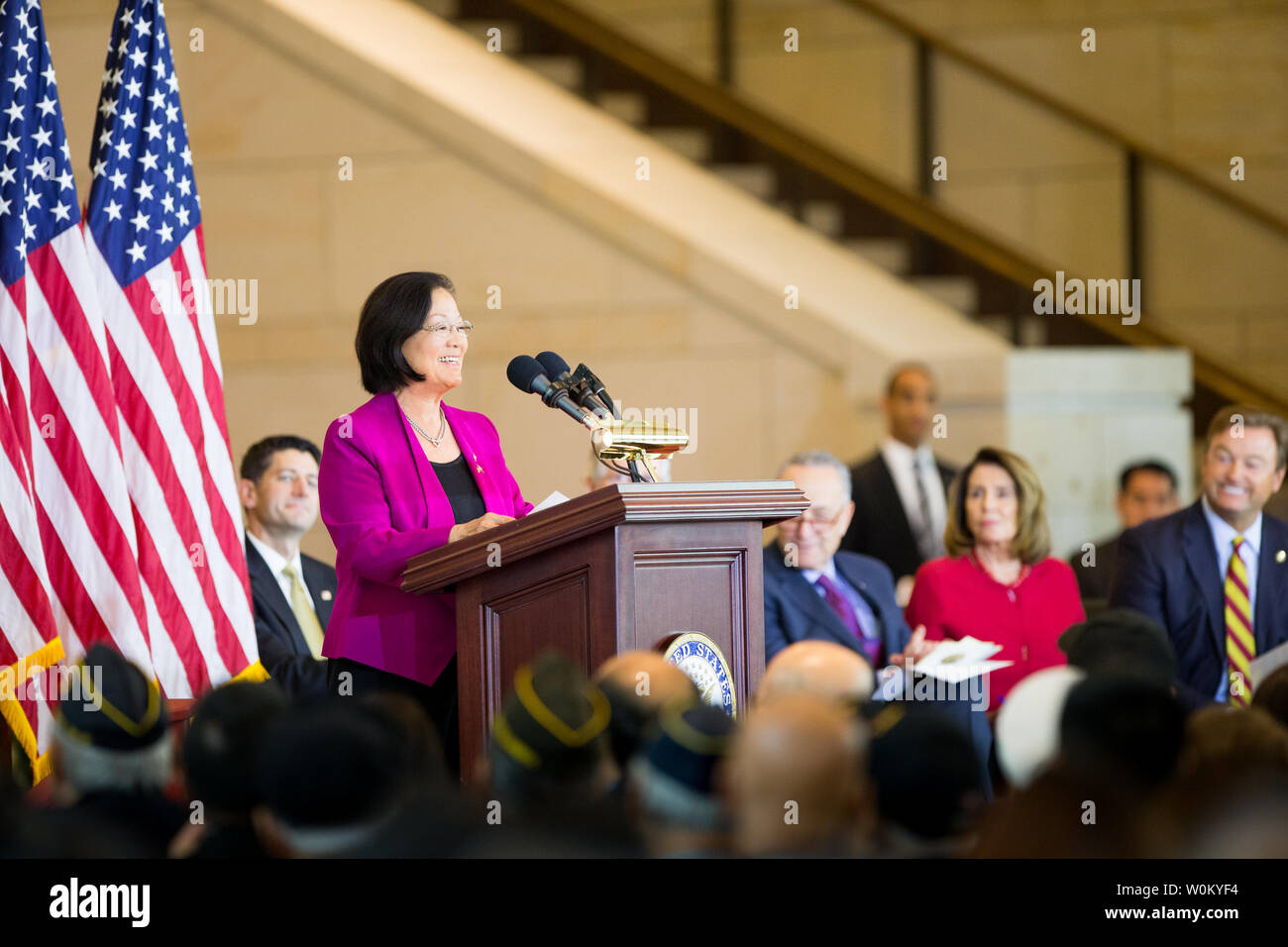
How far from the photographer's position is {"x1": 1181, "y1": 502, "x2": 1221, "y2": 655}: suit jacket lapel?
17.1 ft

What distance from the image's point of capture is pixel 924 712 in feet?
6.86

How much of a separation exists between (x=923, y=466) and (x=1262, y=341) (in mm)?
3031

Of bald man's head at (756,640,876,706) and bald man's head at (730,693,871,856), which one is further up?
bald man's head at (756,640,876,706)

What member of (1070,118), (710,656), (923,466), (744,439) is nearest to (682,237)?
(744,439)

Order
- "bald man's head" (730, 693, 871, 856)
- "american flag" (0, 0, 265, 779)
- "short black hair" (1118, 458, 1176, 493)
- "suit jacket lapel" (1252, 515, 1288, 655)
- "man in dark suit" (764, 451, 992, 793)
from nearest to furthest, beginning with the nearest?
"bald man's head" (730, 693, 871, 856) < "american flag" (0, 0, 265, 779) < "man in dark suit" (764, 451, 992, 793) < "suit jacket lapel" (1252, 515, 1288, 655) < "short black hair" (1118, 458, 1176, 493)

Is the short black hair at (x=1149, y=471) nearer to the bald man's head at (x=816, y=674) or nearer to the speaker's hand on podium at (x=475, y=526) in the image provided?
the bald man's head at (x=816, y=674)

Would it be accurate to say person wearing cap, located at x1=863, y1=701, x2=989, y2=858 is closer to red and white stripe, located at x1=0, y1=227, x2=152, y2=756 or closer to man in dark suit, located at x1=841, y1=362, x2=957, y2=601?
red and white stripe, located at x1=0, y1=227, x2=152, y2=756

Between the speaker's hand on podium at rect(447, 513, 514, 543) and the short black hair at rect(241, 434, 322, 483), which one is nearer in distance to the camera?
the speaker's hand on podium at rect(447, 513, 514, 543)

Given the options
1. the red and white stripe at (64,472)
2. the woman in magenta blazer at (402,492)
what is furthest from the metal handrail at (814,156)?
the woman in magenta blazer at (402,492)

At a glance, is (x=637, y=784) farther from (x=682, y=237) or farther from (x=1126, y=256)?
(x=1126, y=256)

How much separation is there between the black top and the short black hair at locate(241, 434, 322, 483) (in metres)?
Answer: 2.16

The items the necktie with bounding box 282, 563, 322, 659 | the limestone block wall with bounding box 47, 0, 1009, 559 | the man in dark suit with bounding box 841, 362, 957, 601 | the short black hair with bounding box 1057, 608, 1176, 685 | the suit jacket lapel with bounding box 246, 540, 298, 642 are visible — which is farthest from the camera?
the limestone block wall with bounding box 47, 0, 1009, 559

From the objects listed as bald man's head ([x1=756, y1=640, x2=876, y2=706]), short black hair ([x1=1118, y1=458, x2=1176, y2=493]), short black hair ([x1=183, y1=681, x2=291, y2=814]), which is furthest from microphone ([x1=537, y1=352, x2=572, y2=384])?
short black hair ([x1=1118, y1=458, x2=1176, y2=493])

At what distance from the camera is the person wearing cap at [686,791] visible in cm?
202
